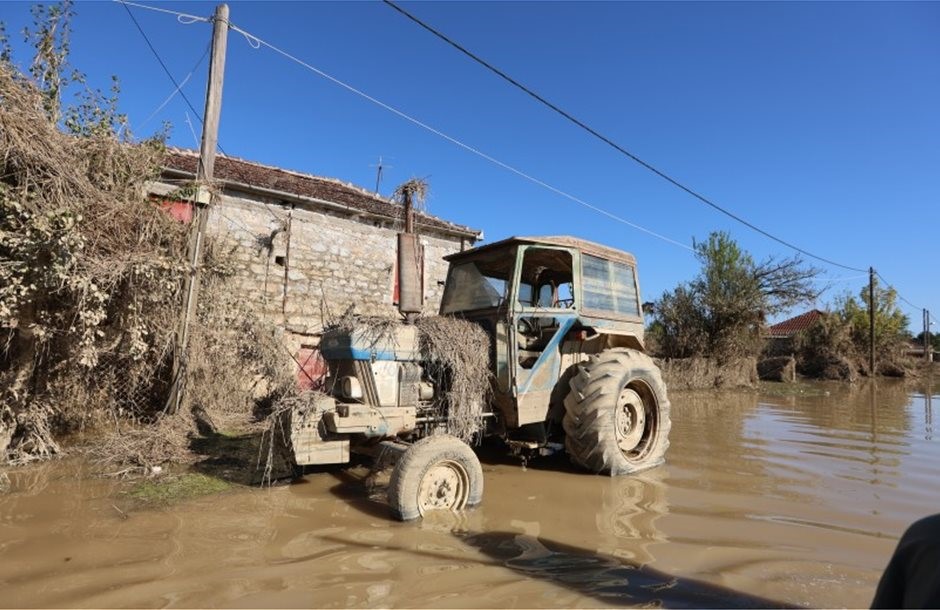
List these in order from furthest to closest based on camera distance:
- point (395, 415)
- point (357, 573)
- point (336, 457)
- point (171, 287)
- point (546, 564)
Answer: point (171, 287) → point (395, 415) → point (336, 457) → point (546, 564) → point (357, 573)

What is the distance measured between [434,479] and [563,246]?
281 centimetres

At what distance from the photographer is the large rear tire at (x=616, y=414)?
509cm

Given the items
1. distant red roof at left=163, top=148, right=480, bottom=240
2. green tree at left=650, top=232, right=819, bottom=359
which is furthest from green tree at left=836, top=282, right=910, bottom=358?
distant red roof at left=163, top=148, right=480, bottom=240

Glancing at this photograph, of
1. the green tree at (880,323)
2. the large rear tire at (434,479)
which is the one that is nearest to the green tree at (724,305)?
the green tree at (880,323)

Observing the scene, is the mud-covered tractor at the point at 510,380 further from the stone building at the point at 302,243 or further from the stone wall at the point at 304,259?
the stone wall at the point at 304,259

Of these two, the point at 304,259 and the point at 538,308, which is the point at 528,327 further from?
the point at 304,259

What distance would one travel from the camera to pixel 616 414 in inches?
215

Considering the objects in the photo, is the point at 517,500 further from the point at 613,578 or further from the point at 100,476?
the point at 100,476

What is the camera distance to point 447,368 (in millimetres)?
4898

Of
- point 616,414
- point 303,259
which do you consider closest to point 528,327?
point 616,414

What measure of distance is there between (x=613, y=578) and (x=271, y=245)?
365 inches

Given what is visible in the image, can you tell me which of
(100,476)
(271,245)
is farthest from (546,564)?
(271,245)

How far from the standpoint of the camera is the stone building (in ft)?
33.7

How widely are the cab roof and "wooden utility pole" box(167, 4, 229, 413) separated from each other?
115 inches
